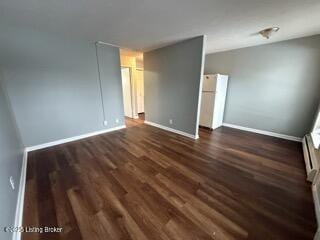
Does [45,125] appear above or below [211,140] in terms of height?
above

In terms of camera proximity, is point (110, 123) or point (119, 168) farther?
point (110, 123)

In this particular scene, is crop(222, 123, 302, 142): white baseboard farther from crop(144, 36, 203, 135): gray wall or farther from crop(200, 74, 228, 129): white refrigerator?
crop(144, 36, 203, 135): gray wall

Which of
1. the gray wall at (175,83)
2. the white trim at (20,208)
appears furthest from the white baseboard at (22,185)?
the gray wall at (175,83)

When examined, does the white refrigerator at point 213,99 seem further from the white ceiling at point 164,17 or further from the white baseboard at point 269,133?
the white ceiling at point 164,17

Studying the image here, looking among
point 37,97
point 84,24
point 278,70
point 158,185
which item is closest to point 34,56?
point 37,97

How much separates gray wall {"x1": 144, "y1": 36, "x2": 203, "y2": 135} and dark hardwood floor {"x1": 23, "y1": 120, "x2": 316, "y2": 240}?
0.99 m

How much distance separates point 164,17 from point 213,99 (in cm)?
260

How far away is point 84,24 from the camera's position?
7.82 ft

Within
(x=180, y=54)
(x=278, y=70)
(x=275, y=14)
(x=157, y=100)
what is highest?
(x=275, y=14)

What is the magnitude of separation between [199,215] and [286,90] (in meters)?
3.72

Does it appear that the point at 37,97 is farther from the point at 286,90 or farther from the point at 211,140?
the point at 286,90

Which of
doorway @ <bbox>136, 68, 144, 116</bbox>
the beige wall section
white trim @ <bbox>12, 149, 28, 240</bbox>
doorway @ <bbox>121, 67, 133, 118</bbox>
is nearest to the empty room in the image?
white trim @ <bbox>12, 149, 28, 240</bbox>

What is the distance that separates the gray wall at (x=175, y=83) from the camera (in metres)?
3.23

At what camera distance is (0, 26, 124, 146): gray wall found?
2561 millimetres
